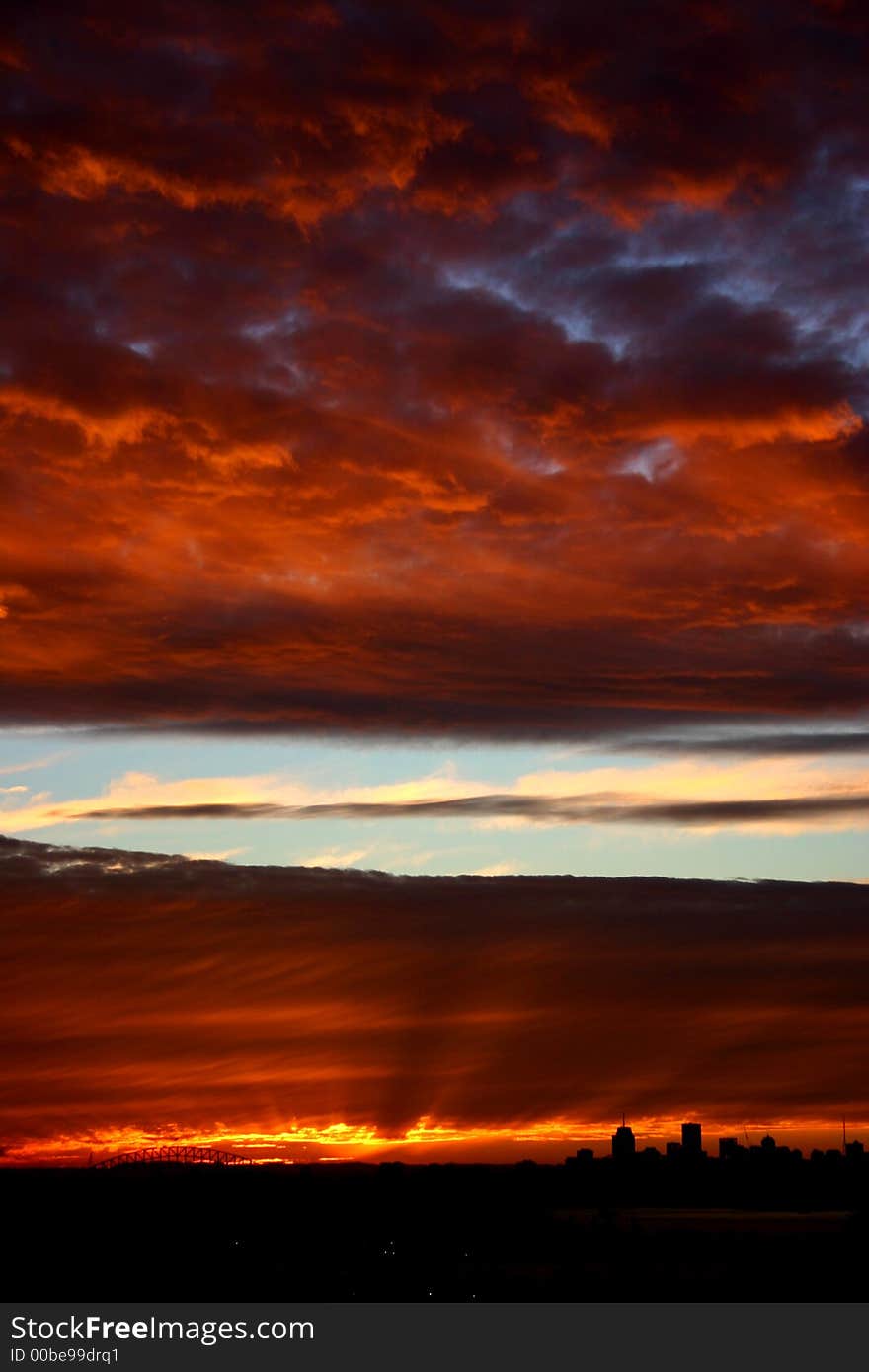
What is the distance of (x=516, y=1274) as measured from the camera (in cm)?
14188

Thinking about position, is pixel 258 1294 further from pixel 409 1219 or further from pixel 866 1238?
pixel 866 1238

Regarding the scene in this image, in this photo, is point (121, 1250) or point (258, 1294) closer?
point (258, 1294)

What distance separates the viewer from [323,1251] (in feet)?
486
